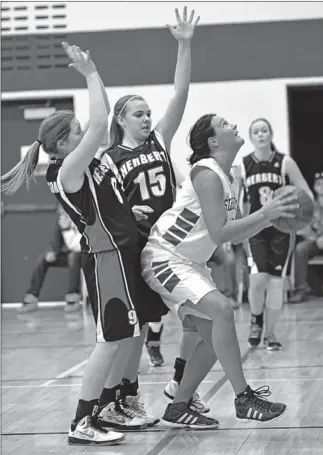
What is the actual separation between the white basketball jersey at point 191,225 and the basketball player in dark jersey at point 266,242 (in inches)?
105

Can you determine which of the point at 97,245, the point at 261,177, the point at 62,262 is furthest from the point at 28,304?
the point at 97,245

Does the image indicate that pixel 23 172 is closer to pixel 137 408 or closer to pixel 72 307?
pixel 137 408

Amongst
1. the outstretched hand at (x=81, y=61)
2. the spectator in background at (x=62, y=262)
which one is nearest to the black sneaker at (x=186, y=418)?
the outstretched hand at (x=81, y=61)

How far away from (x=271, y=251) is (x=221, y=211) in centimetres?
303

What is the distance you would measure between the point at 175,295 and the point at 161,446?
71 centimetres

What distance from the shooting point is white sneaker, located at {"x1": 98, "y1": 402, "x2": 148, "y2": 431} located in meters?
5.13

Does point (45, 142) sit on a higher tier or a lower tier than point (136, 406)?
higher

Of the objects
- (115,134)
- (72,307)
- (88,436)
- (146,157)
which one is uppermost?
(115,134)

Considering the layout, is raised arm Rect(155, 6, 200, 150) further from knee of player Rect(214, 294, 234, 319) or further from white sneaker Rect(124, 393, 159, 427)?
white sneaker Rect(124, 393, 159, 427)

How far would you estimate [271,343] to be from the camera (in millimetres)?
7766

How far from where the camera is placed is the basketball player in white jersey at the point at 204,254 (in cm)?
469

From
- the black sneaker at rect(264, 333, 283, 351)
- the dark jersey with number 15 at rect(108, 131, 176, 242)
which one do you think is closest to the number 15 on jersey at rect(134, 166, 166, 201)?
the dark jersey with number 15 at rect(108, 131, 176, 242)

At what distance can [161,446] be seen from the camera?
15.5 feet

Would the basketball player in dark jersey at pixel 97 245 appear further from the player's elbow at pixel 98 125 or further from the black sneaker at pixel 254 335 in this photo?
the black sneaker at pixel 254 335
